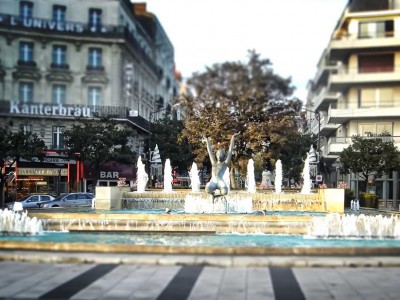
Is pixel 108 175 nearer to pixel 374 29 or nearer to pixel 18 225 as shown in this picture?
pixel 18 225

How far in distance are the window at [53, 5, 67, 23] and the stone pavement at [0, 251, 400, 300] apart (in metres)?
4.58

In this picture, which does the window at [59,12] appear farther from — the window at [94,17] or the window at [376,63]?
the window at [376,63]

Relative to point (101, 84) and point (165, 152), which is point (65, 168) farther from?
point (101, 84)

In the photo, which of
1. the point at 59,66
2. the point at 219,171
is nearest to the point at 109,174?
the point at 219,171

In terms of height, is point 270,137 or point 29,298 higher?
point 270,137

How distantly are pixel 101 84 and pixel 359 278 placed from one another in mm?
5991

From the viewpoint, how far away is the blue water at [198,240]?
14.2 m

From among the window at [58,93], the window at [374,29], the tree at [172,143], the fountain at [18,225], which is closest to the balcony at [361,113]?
the window at [374,29]

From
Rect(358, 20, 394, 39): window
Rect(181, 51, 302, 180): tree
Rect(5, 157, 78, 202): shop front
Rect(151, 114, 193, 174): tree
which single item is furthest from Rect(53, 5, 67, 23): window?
Rect(151, 114, 193, 174): tree

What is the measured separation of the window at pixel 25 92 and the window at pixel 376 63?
18.8 feet

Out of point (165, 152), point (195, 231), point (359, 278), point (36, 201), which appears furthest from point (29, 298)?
point (165, 152)

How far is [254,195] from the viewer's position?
27.0 metres

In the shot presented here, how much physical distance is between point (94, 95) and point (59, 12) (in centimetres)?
166

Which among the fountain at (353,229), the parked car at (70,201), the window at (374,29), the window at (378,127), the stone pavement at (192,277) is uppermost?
the window at (374,29)
